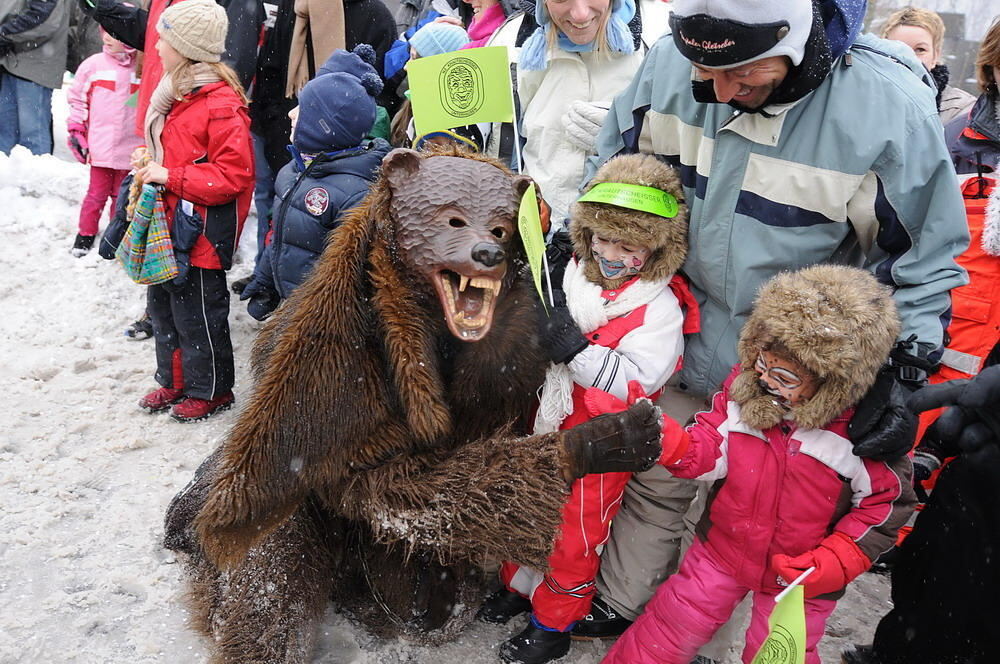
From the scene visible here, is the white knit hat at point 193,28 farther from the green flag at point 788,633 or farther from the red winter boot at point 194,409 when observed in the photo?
the green flag at point 788,633

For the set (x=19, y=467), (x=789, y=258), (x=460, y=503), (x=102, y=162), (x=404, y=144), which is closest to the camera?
(x=460, y=503)

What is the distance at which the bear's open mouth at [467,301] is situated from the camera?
6.15 feet

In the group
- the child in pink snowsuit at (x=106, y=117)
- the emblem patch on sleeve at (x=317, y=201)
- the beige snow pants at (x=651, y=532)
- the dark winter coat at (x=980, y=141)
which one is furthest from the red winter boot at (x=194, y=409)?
the dark winter coat at (x=980, y=141)

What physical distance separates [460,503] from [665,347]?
85 centimetres

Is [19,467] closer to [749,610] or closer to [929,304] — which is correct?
[749,610]

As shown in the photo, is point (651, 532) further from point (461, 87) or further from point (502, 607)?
point (461, 87)

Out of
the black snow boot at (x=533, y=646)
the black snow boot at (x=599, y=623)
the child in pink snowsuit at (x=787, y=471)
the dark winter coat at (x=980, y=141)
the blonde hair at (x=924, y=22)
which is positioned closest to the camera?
the child in pink snowsuit at (x=787, y=471)

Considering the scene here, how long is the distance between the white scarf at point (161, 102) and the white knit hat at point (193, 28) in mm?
66

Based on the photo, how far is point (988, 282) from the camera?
2.95 meters

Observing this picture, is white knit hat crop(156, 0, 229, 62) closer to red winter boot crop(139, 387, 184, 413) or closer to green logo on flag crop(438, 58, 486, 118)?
red winter boot crop(139, 387, 184, 413)

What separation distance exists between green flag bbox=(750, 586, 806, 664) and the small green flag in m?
1.04

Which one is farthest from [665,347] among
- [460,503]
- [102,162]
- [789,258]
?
[102,162]

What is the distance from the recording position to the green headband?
2.32 metres

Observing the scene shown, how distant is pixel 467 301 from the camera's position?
194cm
